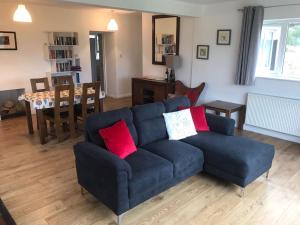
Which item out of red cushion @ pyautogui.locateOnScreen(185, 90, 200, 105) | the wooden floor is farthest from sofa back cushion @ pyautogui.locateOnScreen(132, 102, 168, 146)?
red cushion @ pyautogui.locateOnScreen(185, 90, 200, 105)

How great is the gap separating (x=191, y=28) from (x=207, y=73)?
1.01 m

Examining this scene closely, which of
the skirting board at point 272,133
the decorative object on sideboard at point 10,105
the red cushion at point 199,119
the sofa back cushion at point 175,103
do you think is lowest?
the skirting board at point 272,133

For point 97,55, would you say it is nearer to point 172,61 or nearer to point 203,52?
point 172,61

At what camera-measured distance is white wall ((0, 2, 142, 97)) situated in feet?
17.8

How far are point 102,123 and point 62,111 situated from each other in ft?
5.73

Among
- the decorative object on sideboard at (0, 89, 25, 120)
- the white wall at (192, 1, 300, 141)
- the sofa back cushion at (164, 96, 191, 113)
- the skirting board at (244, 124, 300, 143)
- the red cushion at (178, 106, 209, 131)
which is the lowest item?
the skirting board at (244, 124, 300, 143)

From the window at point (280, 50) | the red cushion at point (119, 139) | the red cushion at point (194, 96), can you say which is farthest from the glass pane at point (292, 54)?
the red cushion at point (119, 139)

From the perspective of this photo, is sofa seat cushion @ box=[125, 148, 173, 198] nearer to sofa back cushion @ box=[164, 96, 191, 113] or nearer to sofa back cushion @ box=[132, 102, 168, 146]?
sofa back cushion @ box=[132, 102, 168, 146]

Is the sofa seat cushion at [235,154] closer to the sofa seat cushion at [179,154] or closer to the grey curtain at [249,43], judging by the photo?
the sofa seat cushion at [179,154]

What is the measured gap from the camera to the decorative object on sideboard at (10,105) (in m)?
5.50

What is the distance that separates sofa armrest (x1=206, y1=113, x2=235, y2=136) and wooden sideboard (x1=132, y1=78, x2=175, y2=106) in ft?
7.02

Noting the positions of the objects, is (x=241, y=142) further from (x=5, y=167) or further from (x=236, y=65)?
(x=5, y=167)

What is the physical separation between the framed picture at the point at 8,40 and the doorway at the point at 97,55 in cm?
231

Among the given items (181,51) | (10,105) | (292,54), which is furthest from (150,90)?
(10,105)
